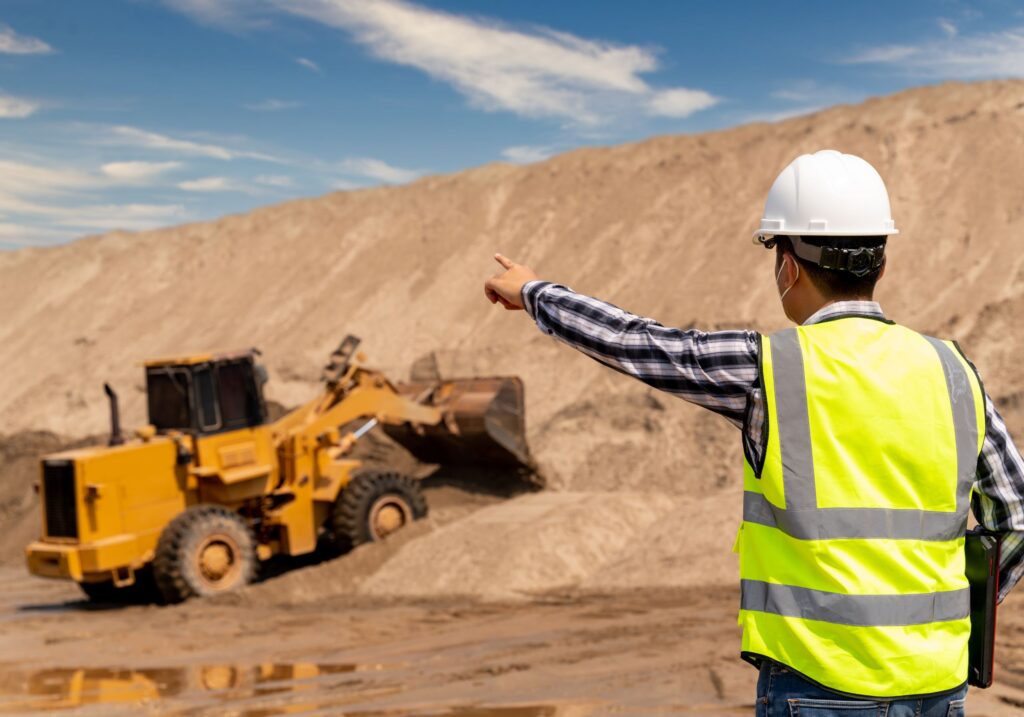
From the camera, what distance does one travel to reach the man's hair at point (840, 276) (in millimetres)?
2102

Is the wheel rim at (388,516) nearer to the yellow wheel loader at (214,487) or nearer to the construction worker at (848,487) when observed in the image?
the yellow wheel loader at (214,487)

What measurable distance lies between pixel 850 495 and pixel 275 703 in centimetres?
572

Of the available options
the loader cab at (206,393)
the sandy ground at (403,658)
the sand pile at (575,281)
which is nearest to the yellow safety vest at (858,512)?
the sandy ground at (403,658)

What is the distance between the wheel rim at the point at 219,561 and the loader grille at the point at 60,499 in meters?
1.23

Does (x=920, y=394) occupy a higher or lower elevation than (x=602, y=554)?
higher

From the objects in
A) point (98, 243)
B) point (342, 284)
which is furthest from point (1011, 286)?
point (98, 243)

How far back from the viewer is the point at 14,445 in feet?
73.2

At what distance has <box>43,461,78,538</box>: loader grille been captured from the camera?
11.0 meters

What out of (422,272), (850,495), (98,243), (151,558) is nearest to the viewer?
(850,495)

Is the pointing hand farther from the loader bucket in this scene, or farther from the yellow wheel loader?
the loader bucket

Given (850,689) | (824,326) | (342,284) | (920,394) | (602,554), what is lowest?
(602,554)

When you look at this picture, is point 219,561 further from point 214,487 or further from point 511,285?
point 511,285

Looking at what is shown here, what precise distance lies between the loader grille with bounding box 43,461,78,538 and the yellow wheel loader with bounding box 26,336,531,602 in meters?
0.01

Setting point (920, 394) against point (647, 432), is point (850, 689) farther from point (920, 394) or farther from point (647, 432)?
point (647, 432)
